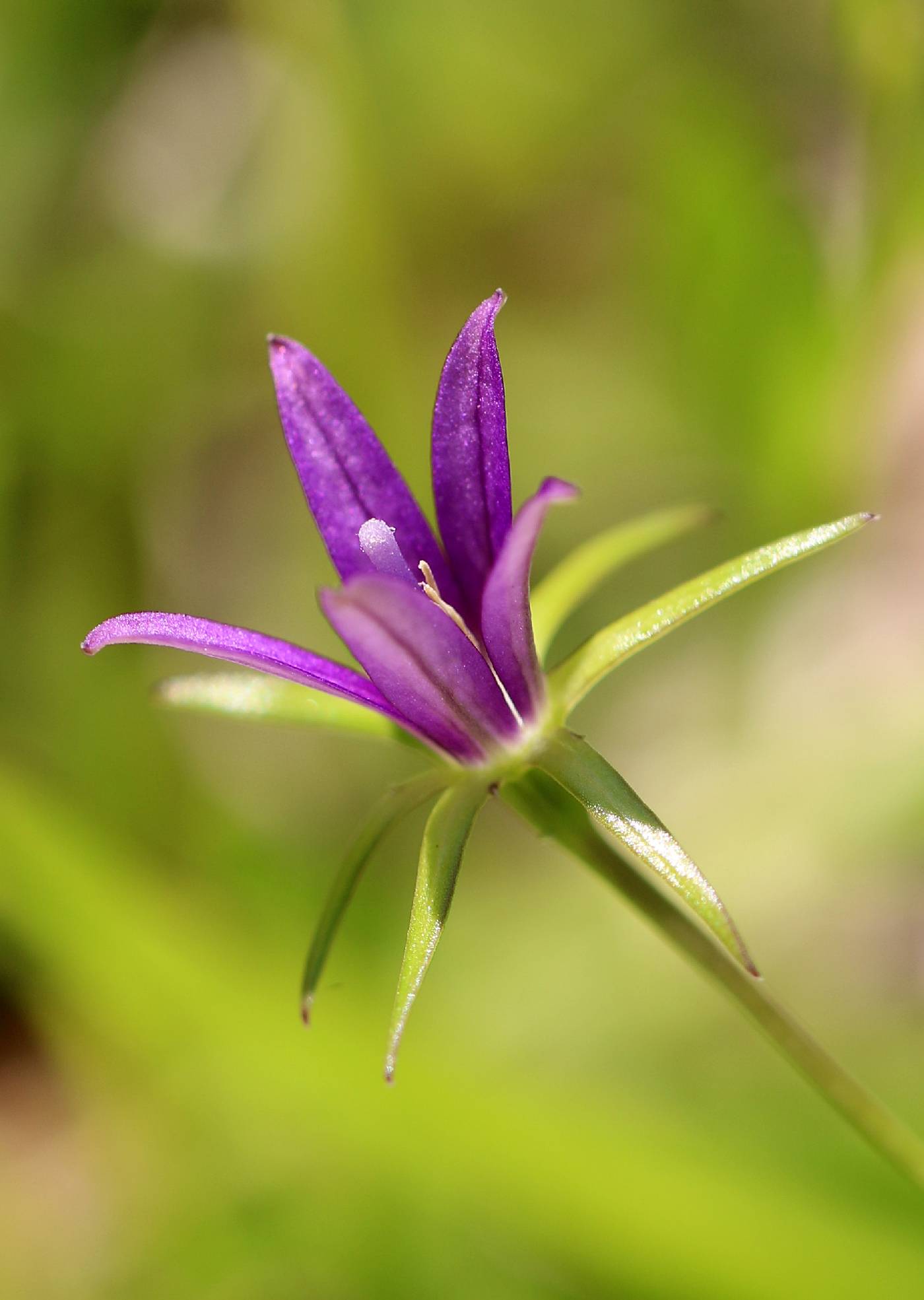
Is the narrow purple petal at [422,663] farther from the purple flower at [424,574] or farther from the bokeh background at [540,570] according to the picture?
the bokeh background at [540,570]

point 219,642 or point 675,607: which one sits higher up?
point 219,642

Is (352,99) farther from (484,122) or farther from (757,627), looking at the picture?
(757,627)

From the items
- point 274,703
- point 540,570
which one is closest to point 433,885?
point 274,703

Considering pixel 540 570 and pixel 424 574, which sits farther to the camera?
pixel 540 570

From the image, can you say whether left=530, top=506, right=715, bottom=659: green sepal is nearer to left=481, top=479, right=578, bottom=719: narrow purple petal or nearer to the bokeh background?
left=481, top=479, right=578, bottom=719: narrow purple petal

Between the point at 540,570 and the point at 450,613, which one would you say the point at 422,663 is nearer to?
the point at 450,613

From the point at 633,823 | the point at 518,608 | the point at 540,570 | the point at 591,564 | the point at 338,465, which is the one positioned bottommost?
the point at 633,823
